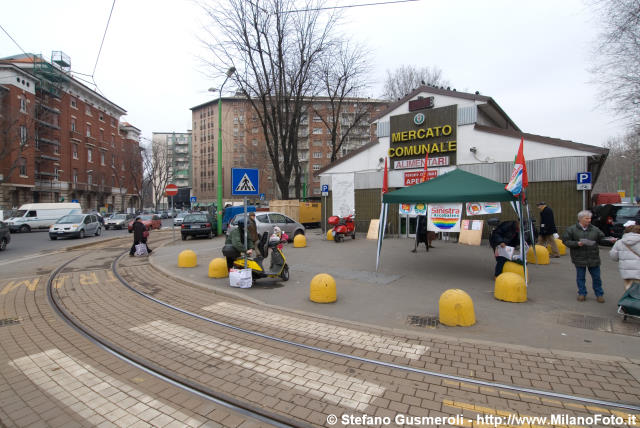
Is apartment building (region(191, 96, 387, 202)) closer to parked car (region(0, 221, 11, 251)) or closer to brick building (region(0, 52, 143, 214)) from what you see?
brick building (region(0, 52, 143, 214))

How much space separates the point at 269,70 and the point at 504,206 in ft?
63.8

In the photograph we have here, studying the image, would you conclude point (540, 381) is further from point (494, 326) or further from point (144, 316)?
A: point (144, 316)

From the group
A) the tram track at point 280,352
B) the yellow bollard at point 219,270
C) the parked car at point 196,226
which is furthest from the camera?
the parked car at point 196,226

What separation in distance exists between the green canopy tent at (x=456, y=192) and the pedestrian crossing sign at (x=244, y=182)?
11.4ft

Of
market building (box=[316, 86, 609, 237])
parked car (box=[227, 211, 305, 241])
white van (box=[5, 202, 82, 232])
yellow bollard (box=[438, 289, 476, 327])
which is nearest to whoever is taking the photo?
yellow bollard (box=[438, 289, 476, 327])

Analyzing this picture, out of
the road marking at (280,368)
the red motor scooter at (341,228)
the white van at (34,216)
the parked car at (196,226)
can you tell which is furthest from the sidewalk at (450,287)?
the white van at (34,216)

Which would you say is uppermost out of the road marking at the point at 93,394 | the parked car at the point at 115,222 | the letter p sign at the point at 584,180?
the letter p sign at the point at 584,180

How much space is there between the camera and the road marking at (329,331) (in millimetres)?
4422

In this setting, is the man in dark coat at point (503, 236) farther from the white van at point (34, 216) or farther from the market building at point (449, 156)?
the white van at point (34, 216)

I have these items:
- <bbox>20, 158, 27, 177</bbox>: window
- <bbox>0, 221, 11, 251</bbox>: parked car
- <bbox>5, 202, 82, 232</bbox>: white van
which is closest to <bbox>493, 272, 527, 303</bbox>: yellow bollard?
<bbox>0, 221, 11, 251</bbox>: parked car

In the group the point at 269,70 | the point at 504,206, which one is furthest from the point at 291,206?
the point at 504,206

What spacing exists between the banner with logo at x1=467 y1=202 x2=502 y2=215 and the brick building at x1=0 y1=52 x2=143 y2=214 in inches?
1475

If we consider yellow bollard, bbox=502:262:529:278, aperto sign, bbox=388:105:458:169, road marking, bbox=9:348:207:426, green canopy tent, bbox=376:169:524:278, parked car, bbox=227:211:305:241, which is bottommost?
road marking, bbox=9:348:207:426

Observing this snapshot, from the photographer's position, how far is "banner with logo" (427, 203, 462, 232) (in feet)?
28.0
